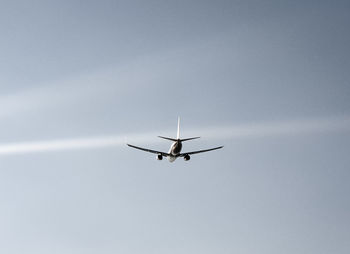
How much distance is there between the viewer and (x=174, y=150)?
505ft

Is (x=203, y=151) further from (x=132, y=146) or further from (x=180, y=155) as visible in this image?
(x=132, y=146)

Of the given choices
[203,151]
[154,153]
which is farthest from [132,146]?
[203,151]

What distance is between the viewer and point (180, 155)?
15612 cm

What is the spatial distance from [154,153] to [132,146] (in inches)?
453

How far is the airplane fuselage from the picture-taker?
153 m

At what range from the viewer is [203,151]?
157 metres

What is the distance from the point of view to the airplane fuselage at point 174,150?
6019 inches

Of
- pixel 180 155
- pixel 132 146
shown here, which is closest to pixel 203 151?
pixel 180 155

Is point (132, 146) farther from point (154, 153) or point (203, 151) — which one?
point (203, 151)

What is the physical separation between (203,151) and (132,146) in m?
25.0

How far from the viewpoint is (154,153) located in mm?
159875

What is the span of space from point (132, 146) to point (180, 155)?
17332 mm
